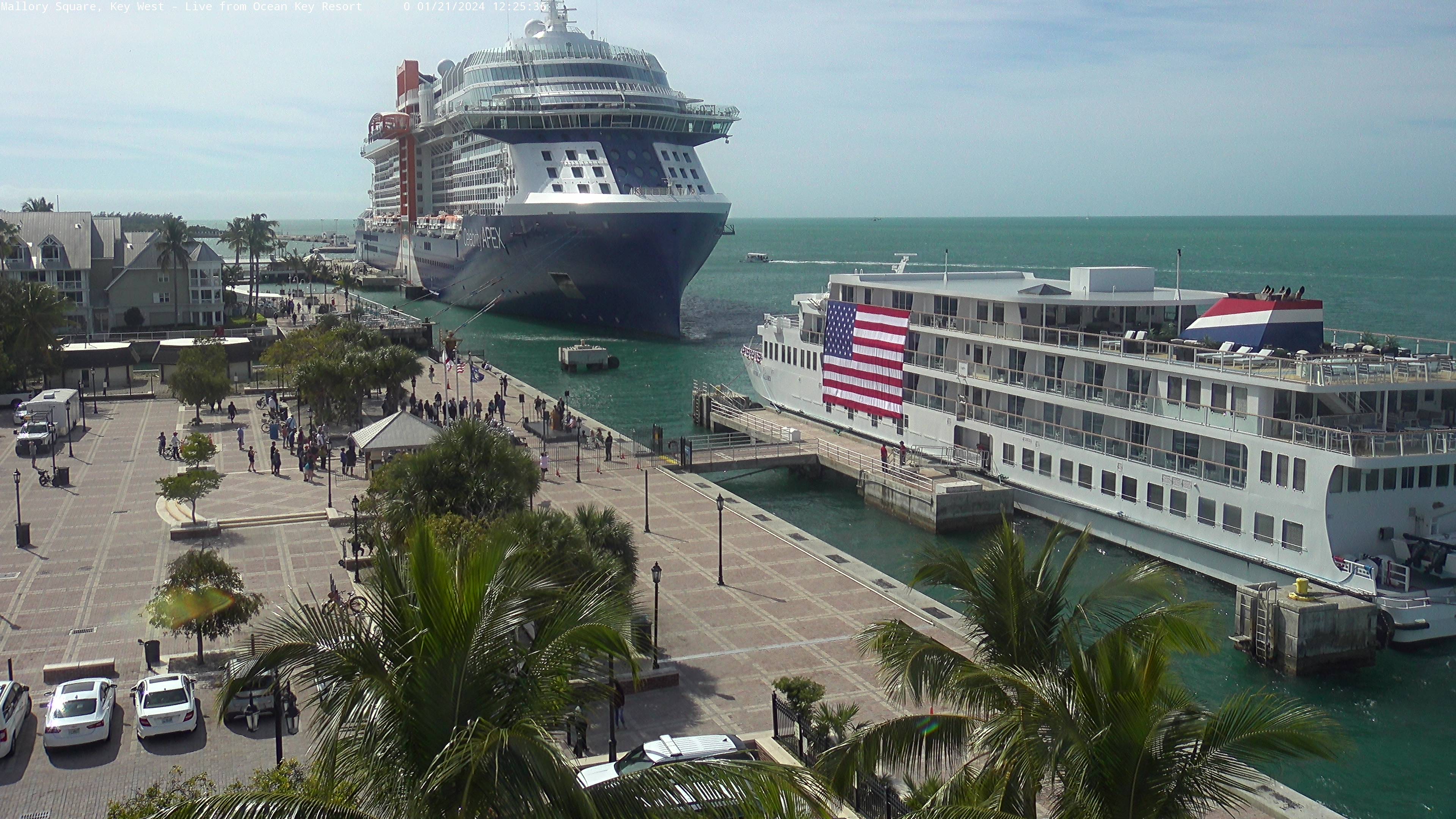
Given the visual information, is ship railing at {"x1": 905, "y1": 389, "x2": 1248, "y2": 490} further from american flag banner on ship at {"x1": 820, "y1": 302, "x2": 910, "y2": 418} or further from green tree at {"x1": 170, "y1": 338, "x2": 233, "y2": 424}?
green tree at {"x1": 170, "y1": 338, "x2": 233, "y2": 424}

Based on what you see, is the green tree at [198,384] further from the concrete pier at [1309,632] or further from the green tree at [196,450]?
the concrete pier at [1309,632]

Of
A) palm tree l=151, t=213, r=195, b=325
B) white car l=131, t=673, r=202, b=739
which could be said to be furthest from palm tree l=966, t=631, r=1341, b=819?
palm tree l=151, t=213, r=195, b=325

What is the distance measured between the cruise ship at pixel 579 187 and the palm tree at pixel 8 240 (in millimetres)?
26032

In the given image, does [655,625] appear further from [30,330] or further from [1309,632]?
[30,330]

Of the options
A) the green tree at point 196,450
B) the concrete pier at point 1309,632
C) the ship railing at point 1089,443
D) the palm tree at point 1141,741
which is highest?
the palm tree at point 1141,741

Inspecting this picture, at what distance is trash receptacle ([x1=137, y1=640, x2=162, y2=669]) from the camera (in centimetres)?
2008

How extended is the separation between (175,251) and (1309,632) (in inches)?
2626

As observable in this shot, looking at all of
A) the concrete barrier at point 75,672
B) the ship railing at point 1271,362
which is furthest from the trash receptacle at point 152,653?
the ship railing at point 1271,362

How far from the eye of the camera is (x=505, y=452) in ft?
74.5

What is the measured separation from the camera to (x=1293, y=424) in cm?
2516

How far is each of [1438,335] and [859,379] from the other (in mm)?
53894

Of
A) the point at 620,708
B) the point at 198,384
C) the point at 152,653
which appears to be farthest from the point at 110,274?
the point at 620,708

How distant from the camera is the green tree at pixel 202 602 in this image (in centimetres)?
1956

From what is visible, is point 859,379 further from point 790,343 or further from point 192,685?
point 192,685
